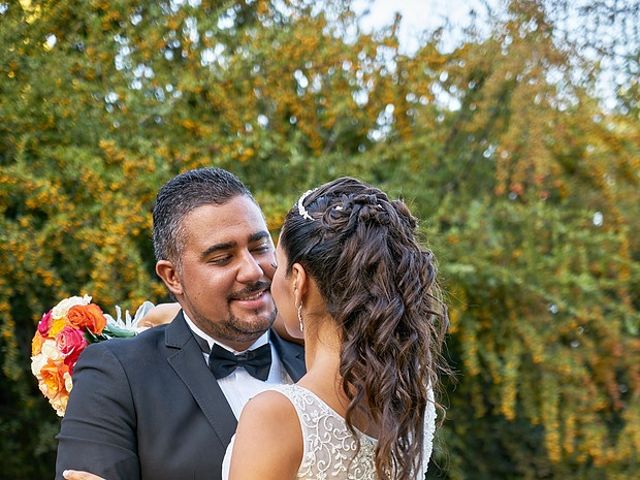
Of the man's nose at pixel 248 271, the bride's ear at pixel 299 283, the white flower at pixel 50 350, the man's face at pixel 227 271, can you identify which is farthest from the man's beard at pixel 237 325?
the bride's ear at pixel 299 283

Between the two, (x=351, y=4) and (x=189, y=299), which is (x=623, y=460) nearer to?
(x=351, y=4)

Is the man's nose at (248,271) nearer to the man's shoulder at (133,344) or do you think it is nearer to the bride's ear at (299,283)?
the man's shoulder at (133,344)

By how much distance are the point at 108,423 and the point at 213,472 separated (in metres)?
0.30

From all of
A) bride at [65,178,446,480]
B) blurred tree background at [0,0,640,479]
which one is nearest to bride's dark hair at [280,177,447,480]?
bride at [65,178,446,480]

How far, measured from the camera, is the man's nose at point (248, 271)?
8.86 feet

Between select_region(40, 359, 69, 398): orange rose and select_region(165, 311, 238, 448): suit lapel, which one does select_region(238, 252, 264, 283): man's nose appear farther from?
select_region(40, 359, 69, 398): orange rose

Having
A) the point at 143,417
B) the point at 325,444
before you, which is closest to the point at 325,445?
the point at 325,444

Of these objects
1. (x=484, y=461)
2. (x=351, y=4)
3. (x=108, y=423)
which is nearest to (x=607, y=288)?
(x=484, y=461)

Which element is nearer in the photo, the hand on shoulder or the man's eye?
the hand on shoulder

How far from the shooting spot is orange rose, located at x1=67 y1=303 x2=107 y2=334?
2.86 m

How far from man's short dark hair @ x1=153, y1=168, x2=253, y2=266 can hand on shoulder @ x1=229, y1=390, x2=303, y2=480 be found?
898 mm

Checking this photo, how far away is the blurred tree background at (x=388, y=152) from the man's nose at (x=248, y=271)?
2.10 meters

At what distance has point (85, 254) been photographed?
5062 millimetres

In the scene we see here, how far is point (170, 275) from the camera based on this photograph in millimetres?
Result: 2873
